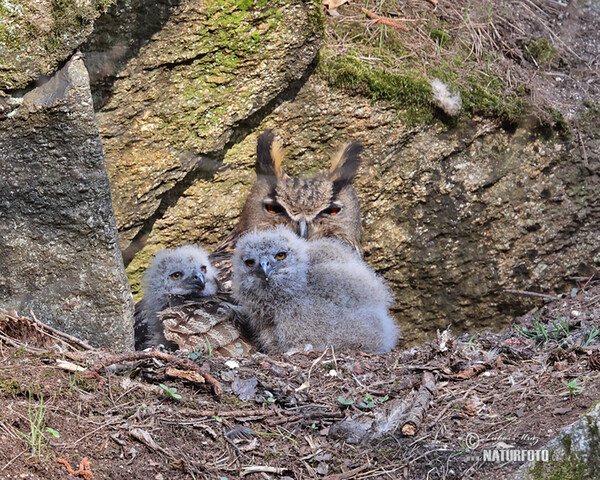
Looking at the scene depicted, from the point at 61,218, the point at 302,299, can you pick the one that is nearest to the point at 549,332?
the point at 302,299

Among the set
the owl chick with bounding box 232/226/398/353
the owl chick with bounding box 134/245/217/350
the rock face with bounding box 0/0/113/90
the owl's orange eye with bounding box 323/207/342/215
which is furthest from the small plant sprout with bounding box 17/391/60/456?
the owl's orange eye with bounding box 323/207/342/215

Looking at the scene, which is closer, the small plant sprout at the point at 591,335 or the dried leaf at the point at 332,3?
the small plant sprout at the point at 591,335

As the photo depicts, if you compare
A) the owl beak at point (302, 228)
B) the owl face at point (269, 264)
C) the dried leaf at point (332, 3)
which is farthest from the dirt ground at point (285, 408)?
the dried leaf at point (332, 3)

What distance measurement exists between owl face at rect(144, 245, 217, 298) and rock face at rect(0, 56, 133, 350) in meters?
0.91

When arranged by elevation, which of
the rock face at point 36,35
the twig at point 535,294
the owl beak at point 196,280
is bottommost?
the twig at point 535,294

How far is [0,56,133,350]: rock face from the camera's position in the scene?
355cm

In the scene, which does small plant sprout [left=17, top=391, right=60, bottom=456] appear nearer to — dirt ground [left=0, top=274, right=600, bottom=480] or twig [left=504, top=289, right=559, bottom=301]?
dirt ground [left=0, top=274, right=600, bottom=480]

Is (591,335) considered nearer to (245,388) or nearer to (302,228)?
(245,388)

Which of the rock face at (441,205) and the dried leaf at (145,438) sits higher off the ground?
the dried leaf at (145,438)

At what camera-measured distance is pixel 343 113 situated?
550 cm

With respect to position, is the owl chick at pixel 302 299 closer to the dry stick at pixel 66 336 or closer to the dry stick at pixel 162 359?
the dry stick at pixel 162 359

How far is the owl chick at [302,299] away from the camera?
4.55m

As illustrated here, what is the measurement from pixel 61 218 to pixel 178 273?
4.16 feet

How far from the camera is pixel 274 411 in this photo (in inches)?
133
